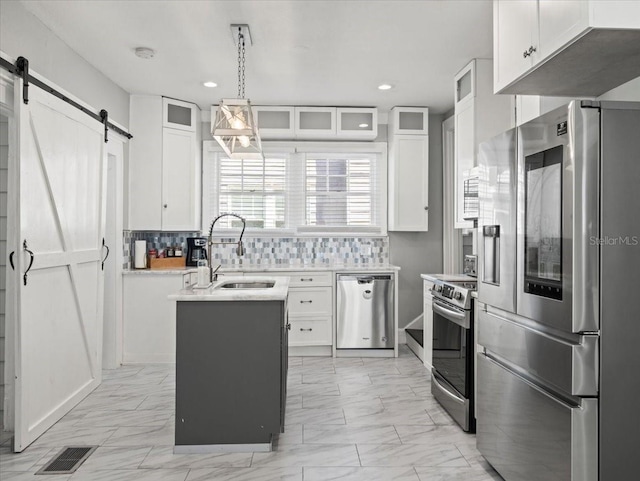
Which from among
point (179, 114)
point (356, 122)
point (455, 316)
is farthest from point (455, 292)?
point (179, 114)

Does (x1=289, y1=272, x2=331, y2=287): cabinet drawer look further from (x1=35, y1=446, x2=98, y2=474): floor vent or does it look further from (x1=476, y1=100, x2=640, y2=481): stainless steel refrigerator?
(x1=476, y1=100, x2=640, y2=481): stainless steel refrigerator

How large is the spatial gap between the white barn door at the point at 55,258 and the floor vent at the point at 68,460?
0.89 feet

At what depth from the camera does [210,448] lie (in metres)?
2.82

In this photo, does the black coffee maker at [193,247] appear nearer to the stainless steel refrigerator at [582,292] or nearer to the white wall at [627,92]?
the stainless steel refrigerator at [582,292]

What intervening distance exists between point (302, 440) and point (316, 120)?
3.53m

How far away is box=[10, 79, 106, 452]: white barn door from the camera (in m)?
2.89

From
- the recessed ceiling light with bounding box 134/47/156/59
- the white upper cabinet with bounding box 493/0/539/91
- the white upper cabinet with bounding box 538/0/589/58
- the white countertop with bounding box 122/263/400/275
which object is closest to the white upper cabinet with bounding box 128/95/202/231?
the white countertop with bounding box 122/263/400/275

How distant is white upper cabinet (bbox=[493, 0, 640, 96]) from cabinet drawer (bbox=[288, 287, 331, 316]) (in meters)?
3.13

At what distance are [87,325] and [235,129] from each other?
2.04m

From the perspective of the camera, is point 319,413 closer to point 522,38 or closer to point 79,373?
point 79,373

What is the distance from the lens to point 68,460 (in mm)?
2736

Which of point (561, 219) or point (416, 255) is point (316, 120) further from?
point (561, 219)

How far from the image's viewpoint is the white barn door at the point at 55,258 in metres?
2.89

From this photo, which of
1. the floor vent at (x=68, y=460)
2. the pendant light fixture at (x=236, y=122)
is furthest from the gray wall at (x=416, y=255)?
the floor vent at (x=68, y=460)
